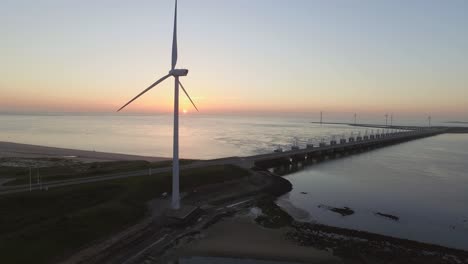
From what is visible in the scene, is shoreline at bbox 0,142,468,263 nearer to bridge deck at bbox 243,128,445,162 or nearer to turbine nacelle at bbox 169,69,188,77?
turbine nacelle at bbox 169,69,188,77

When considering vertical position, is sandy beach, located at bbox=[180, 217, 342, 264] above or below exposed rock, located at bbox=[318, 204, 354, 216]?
above

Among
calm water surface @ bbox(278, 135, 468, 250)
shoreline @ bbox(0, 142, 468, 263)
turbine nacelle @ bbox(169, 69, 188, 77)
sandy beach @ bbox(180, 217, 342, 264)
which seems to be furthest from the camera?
calm water surface @ bbox(278, 135, 468, 250)

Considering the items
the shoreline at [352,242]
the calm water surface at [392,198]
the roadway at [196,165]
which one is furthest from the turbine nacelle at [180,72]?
the calm water surface at [392,198]

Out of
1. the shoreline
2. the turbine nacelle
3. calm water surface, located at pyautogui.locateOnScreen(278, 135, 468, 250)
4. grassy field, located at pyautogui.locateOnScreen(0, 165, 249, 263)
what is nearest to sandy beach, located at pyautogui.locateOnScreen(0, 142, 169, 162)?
calm water surface, located at pyautogui.locateOnScreen(278, 135, 468, 250)

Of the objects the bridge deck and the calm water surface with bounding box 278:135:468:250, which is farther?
the bridge deck

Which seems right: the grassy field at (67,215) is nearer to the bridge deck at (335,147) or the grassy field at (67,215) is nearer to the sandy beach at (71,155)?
the bridge deck at (335,147)

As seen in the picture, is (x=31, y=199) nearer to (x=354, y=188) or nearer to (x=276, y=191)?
(x=276, y=191)

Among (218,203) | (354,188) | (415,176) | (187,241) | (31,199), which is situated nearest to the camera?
(187,241)

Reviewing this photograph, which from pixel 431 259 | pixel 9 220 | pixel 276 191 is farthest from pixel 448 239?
pixel 9 220
